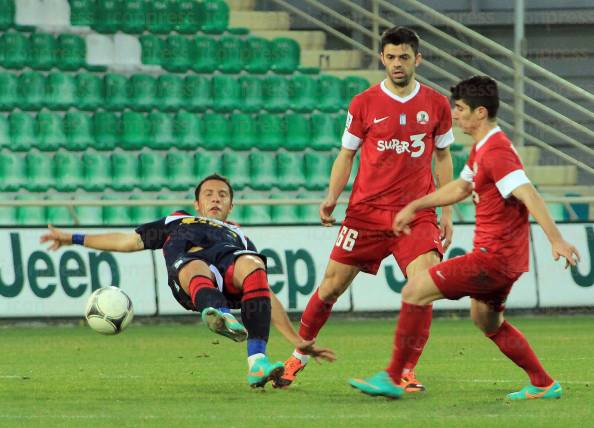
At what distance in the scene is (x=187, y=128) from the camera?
55.8ft

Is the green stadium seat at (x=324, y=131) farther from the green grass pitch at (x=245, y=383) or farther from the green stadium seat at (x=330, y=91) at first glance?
the green grass pitch at (x=245, y=383)

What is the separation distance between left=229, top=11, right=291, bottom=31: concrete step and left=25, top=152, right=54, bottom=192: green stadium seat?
415 cm

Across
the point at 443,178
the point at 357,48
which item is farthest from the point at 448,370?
the point at 357,48

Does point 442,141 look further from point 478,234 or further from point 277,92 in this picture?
point 277,92

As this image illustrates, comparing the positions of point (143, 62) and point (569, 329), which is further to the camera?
point (143, 62)

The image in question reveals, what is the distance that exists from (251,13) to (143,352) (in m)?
9.23

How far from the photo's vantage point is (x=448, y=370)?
9148mm

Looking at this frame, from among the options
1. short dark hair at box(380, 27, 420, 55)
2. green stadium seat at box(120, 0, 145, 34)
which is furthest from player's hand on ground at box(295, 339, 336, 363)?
green stadium seat at box(120, 0, 145, 34)

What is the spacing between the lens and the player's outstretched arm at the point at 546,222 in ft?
20.7

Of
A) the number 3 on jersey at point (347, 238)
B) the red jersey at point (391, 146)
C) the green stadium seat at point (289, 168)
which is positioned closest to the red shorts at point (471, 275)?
the red jersey at point (391, 146)

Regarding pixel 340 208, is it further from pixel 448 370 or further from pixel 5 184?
pixel 448 370

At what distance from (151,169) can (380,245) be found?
8.67 m

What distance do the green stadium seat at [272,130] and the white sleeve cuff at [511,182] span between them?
10461mm

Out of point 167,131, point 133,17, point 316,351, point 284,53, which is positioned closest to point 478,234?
point 316,351
